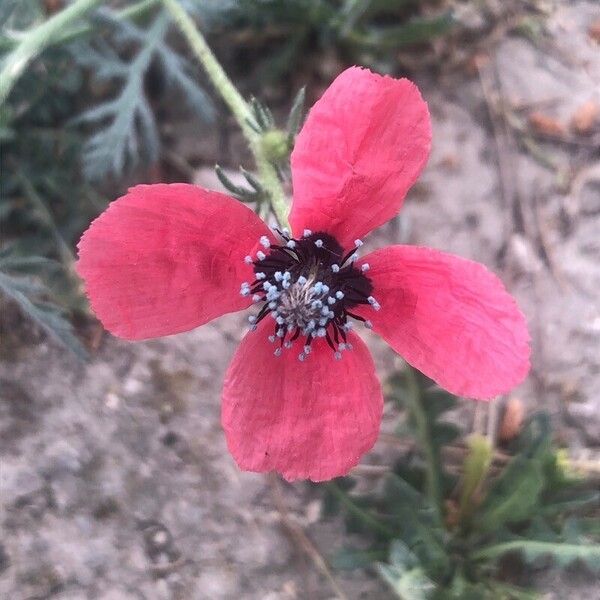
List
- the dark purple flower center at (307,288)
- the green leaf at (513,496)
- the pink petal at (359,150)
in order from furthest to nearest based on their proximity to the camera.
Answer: the green leaf at (513,496) < the dark purple flower center at (307,288) < the pink petal at (359,150)

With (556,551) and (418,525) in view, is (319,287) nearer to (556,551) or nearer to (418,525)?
(418,525)

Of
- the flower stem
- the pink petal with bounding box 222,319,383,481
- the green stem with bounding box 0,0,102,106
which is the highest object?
the green stem with bounding box 0,0,102,106

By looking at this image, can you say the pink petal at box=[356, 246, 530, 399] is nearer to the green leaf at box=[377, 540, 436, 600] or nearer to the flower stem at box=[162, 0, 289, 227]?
the flower stem at box=[162, 0, 289, 227]

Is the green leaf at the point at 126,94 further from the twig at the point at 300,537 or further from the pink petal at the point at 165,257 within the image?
the twig at the point at 300,537

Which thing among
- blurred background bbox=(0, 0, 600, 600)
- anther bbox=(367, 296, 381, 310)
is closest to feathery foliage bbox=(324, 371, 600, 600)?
blurred background bbox=(0, 0, 600, 600)

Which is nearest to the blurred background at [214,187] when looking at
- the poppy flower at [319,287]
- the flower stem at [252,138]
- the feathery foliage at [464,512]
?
the feathery foliage at [464,512]

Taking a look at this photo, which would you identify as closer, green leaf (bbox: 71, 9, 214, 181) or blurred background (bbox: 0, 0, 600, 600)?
blurred background (bbox: 0, 0, 600, 600)
